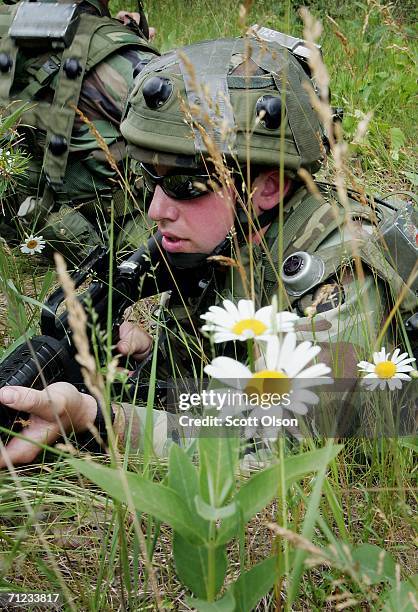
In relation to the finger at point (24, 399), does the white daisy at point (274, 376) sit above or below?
below

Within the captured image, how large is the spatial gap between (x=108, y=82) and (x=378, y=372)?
2653 millimetres

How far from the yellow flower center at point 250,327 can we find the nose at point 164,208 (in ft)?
3.83

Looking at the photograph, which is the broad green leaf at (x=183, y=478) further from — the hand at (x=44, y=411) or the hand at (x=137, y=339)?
the hand at (x=137, y=339)

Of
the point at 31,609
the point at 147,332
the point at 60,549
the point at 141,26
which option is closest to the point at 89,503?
the point at 60,549

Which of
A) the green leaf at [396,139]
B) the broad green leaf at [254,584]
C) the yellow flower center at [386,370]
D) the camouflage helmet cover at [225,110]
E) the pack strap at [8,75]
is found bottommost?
the broad green leaf at [254,584]

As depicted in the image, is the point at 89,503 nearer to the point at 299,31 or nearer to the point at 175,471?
the point at 175,471

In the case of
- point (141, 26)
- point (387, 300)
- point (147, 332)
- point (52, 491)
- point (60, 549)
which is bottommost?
point (60, 549)

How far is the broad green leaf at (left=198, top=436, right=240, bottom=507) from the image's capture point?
3.30ft

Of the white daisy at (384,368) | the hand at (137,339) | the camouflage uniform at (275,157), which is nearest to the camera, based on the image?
the white daisy at (384,368)

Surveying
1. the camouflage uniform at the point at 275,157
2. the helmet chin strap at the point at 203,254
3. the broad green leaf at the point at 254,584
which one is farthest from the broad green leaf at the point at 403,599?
the helmet chin strap at the point at 203,254

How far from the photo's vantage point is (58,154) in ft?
12.3

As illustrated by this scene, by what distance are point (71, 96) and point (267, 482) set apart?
3.03 m

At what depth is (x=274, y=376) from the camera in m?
1.03

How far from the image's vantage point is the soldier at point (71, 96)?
12.0 feet
